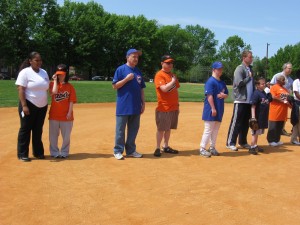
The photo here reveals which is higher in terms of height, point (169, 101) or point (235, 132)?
point (169, 101)

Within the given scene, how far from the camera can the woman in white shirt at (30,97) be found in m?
6.24

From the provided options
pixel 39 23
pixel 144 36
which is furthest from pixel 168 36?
pixel 39 23

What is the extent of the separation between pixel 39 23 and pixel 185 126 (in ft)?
186

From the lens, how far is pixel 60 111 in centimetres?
668

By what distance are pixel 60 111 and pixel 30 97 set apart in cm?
61

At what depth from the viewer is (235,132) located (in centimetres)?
789

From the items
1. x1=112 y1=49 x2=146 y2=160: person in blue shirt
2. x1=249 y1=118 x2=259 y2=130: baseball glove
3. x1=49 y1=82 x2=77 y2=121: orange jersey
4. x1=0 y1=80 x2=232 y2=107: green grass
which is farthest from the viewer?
x1=0 y1=80 x2=232 y2=107: green grass

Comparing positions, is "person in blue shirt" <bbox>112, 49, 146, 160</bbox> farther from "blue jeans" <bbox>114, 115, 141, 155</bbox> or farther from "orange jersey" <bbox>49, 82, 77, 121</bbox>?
"orange jersey" <bbox>49, 82, 77, 121</bbox>

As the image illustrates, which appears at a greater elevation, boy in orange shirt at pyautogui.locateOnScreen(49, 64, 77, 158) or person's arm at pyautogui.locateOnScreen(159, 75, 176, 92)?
person's arm at pyautogui.locateOnScreen(159, 75, 176, 92)

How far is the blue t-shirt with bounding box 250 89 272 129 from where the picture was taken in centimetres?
755

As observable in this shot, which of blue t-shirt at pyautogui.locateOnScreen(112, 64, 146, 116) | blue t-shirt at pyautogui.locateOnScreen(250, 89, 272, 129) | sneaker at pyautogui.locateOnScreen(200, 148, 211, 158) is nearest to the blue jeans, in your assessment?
blue t-shirt at pyautogui.locateOnScreen(112, 64, 146, 116)

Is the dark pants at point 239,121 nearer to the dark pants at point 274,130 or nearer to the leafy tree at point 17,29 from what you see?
the dark pants at point 274,130

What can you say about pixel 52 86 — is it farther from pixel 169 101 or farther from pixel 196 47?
pixel 196 47

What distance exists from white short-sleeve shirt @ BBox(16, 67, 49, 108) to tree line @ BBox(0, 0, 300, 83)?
184 feet
